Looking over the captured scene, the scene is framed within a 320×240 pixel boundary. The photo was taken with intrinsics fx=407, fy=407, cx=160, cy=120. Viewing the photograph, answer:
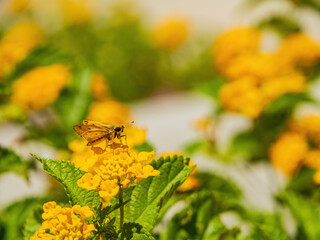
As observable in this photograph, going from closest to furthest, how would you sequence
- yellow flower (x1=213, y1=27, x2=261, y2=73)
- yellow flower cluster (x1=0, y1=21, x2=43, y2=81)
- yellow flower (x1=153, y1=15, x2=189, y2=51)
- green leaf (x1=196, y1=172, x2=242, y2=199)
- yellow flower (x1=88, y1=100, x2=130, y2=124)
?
1. green leaf (x1=196, y1=172, x2=242, y2=199)
2. yellow flower (x1=88, y1=100, x2=130, y2=124)
3. yellow flower (x1=213, y1=27, x2=261, y2=73)
4. yellow flower cluster (x1=0, y1=21, x2=43, y2=81)
5. yellow flower (x1=153, y1=15, x2=189, y2=51)

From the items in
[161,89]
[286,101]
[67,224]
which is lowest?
[67,224]

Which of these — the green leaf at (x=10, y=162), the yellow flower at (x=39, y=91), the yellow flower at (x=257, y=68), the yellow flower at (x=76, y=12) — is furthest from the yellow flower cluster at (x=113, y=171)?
the yellow flower at (x=76, y=12)

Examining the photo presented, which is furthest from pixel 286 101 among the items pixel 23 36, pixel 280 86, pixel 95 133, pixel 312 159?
pixel 23 36

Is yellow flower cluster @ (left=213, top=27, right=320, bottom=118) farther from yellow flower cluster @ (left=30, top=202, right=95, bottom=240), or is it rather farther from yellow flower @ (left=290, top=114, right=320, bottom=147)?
yellow flower cluster @ (left=30, top=202, right=95, bottom=240)

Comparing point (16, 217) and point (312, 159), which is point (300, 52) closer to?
point (312, 159)

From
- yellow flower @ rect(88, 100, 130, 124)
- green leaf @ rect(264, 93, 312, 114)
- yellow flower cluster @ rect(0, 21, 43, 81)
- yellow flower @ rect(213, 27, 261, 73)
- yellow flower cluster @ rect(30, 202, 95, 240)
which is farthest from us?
yellow flower cluster @ rect(0, 21, 43, 81)

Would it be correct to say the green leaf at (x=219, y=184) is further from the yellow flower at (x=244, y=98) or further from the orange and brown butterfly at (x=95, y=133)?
the orange and brown butterfly at (x=95, y=133)

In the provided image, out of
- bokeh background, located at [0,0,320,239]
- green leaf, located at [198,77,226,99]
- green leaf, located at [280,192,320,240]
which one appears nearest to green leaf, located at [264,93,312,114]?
bokeh background, located at [0,0,320,239]
